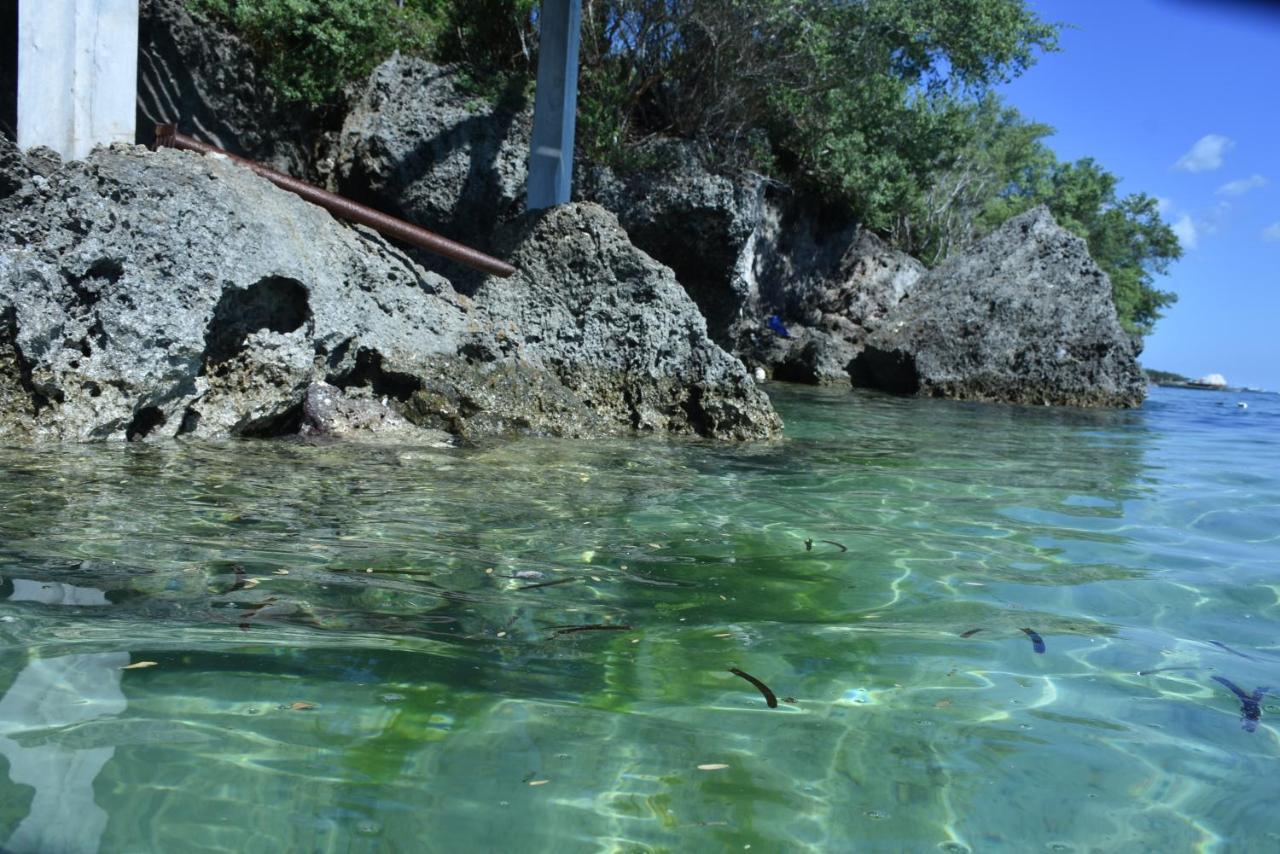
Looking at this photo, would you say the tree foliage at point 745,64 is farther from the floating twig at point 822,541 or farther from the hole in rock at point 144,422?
the floating twig at point 822,541

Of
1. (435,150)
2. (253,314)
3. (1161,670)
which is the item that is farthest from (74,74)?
(1161,670)

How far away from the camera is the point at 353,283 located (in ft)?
20.9

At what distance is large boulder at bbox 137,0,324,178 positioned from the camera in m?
9.91

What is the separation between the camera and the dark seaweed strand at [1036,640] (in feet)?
8.19

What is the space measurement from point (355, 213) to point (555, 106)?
10.0 feet

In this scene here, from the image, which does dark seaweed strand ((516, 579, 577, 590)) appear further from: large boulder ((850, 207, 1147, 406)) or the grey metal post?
large boulder ((850, 207, 1147, 406))

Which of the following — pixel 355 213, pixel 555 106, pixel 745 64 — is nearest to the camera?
pixel 355 213

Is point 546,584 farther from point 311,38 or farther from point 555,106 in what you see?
point 311,38

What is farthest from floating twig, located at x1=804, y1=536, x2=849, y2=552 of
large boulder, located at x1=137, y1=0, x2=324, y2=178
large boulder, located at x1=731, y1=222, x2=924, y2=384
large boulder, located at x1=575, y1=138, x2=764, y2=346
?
large boulder, located at x1=731, y1=222, x2=924, y2=384

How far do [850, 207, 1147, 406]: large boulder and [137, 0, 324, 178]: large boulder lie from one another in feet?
28.3

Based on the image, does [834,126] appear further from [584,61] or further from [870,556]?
[870,556]

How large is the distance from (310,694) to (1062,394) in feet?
44.3

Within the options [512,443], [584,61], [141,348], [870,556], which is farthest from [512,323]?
[584,61]

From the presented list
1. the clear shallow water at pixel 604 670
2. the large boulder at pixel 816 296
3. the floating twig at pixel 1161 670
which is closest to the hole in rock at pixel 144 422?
the clear shallow water at pixel 604 670
